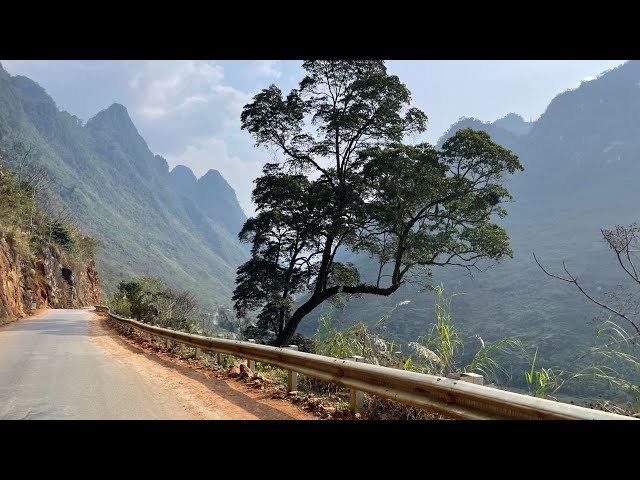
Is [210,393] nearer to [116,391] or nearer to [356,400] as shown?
[116,391]

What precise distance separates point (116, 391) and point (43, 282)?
45264 millimetres

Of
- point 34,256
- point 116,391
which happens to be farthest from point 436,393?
point 34,256

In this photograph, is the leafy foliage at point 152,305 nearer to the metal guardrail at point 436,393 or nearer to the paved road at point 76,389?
the paved road at point 76,389

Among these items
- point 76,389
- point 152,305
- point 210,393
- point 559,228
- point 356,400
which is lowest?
point 76,389

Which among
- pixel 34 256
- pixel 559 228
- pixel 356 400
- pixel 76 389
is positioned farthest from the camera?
pixel 559 228

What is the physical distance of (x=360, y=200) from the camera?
19.0 metres

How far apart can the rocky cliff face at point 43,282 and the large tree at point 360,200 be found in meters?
15.6

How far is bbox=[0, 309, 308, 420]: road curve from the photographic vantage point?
509 cm

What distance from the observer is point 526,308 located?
79.6 meters

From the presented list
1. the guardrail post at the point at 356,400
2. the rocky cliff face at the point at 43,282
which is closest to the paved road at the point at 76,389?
the guardrail post at the point at 356,400
